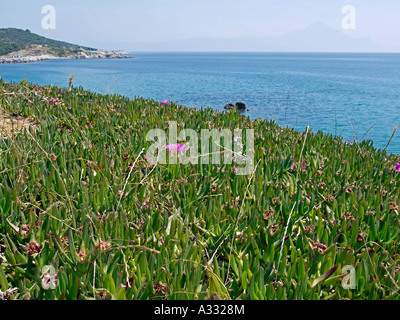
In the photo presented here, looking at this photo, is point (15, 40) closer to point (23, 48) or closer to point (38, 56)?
point (23, 48)

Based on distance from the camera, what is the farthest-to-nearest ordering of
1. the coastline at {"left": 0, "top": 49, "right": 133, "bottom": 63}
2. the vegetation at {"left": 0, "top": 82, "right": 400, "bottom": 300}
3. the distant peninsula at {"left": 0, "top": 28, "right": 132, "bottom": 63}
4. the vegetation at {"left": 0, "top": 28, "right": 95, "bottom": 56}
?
the vegetation at {"left": 0, "top": 28, "right": 95, "bottom": 56}
the distant peninsula at {"left": 0, "top": 28, "right": 132, "bottom": 63}
the coastline at {"left": 0, "top": 49, "right": 133, "bottom": 63}
the vegetation at {"left": 0, "top": 82, "right": 400, "bottom": 300}

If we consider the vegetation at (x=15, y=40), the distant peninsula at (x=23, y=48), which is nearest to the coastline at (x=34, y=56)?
the distant peninsula at (x=23, y=48)

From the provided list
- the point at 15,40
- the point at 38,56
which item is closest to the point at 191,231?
the point at 38,56

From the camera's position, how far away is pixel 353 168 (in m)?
3.47

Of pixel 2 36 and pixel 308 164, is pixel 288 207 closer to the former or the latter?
pixel 308 164

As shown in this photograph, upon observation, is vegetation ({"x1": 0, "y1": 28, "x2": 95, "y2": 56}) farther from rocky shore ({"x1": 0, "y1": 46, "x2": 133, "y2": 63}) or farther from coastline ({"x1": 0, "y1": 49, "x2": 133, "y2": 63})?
coastline ({"x1": 0, "y1": 49, "x2": 133, "y2": 63})

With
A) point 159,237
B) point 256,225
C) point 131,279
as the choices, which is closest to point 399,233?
point 256,225

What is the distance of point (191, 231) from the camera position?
213cm

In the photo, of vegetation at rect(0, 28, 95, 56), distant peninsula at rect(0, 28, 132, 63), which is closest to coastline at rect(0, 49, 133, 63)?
distant peninsula at rect(0, 28, 132, 63)

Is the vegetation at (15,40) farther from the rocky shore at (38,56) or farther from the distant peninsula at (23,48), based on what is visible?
the rocky shore at (38,56)

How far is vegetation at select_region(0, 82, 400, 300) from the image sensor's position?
167 centimetres
